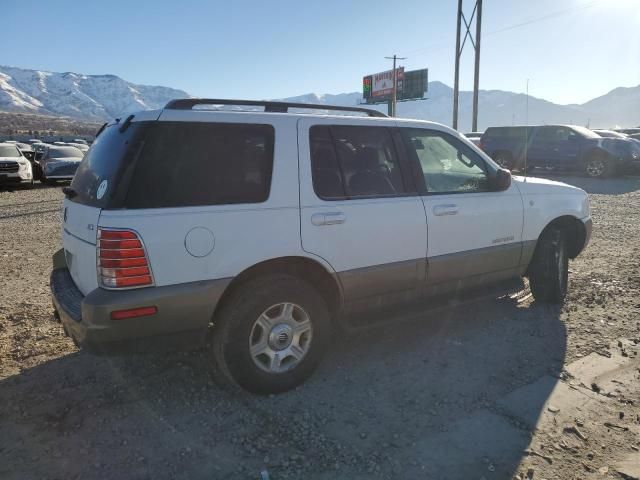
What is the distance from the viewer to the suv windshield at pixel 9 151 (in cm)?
1792

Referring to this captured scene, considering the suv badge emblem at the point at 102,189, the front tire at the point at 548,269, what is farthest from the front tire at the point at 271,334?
the front tire at the point at 548,269

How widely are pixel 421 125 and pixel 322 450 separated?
268 cm

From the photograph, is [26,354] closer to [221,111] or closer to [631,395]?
[221,111]

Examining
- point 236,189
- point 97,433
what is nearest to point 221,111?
point 236,189

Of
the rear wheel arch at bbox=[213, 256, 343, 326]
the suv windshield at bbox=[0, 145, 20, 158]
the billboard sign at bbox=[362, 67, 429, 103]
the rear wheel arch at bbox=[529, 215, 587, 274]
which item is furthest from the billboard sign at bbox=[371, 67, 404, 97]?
the rear wheel arch at bbox=[213, 256, 343, 326]

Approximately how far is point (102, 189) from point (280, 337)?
1.48 m

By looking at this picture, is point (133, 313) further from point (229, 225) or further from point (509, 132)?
point (509, 132)

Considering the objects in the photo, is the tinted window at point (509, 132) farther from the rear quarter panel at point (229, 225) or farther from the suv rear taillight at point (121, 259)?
the suv rear taillight at point (121, 259)

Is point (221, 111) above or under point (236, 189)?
above

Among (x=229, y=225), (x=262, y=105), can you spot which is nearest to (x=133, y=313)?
(x=229, y=225)

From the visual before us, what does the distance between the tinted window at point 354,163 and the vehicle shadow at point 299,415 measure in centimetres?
138

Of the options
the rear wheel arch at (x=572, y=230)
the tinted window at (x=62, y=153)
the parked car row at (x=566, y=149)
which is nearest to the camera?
the rear wheel arch at (x=572, y=230)

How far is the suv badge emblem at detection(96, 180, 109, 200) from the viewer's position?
2.82 meters

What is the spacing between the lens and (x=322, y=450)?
2.74 metres
